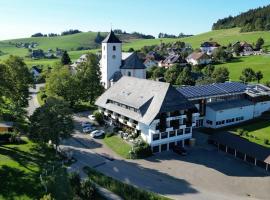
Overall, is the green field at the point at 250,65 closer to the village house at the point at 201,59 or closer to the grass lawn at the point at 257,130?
the village house at the point at 201,59

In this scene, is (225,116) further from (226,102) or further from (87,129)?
(87,129)

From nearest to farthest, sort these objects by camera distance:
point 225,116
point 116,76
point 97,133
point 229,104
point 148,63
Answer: point 97,133
point 225,116
point 229,104
point 116,76
point 148,63

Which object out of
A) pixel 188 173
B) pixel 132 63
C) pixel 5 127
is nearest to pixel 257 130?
pixel 188 173

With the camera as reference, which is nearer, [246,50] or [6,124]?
[6,124]

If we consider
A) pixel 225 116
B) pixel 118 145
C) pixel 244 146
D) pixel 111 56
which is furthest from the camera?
pixel 111 56

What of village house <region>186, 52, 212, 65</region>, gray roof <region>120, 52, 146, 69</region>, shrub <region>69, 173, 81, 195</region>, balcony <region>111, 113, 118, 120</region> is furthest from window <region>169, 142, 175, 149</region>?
village house <region>186, 52, 212, 65</region>

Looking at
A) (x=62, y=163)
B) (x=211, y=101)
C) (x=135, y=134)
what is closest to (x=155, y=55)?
(x=211, y=101)

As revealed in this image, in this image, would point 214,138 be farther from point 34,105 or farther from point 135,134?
point 34,105
